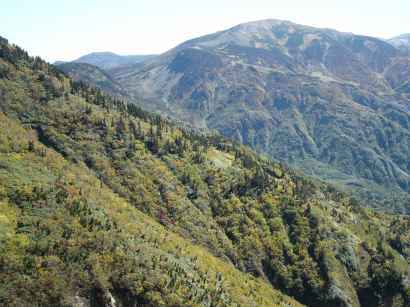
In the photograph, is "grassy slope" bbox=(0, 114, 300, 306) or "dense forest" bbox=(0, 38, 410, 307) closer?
"grassy slope" bbox=(0, 114, 300, 306)

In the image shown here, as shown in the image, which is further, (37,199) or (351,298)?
(351,298)

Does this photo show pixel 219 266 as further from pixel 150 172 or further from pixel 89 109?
pixel 89 109

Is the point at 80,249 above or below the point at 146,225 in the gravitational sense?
above

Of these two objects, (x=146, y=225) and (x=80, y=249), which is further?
(x=146, y=225)

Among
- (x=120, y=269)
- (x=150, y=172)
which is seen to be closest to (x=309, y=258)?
(x=150, y=172)

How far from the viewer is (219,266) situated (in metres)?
116

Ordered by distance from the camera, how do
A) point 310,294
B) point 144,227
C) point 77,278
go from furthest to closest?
point 310,294
point 144,227
point 77,278

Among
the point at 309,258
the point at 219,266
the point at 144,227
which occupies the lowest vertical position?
the point at 309,258

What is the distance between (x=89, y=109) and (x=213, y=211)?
67441mm

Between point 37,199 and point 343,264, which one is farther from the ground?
point 37,199

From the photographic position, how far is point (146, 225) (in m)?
109

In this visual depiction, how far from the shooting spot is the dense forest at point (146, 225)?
74438mm

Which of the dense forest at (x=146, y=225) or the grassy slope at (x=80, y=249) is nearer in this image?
the grassy slope at (x=80, y=249)

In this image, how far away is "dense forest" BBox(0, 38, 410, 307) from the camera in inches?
2931
